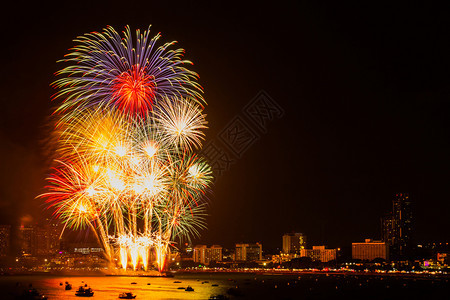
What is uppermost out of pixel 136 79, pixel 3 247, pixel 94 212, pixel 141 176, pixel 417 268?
pixel 136 79

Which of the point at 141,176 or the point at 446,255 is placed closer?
the point at 141,176

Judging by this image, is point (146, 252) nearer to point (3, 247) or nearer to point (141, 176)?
point (141, 176)

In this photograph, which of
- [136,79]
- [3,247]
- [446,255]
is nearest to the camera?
[136,79]

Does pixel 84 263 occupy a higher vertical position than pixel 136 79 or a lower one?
lower

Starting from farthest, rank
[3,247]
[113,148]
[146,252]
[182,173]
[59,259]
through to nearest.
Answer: [59,259] → [3,247] → [146,252] → [182,173] → [113,148]

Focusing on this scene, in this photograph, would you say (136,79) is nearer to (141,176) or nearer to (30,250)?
(141,176)

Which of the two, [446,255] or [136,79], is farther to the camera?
[446,255]

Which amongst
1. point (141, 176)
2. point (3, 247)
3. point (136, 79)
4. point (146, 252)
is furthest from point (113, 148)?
point (3, 247)

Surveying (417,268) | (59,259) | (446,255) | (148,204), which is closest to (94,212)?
(148,204)

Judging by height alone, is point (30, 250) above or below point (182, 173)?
below
